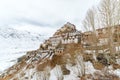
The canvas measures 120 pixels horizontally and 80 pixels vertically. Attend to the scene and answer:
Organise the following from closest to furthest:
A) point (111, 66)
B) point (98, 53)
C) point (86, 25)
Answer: point (111, 66), point (98, 53), point (86, 25)

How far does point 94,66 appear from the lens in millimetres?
56500

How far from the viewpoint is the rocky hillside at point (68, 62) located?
172 ft

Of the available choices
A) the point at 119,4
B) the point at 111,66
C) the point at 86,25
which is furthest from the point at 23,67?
the point at 119,4

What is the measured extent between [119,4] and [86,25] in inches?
622

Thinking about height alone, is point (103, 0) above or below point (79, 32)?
above

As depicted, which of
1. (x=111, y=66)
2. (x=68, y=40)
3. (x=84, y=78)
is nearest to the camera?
(x=84, y=78)

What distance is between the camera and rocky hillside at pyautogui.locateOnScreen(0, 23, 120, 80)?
52.6 m

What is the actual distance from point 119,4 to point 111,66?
14408mm

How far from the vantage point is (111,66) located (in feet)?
179

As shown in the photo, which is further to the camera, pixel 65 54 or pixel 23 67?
pixel 23 67

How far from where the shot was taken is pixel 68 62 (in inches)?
2322

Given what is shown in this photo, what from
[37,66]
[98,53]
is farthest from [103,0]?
[37,66]

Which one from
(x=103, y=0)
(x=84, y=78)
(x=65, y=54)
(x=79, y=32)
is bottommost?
(x=84, y=78)

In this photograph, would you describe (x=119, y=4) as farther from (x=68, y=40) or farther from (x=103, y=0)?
(x=68, y=40)
